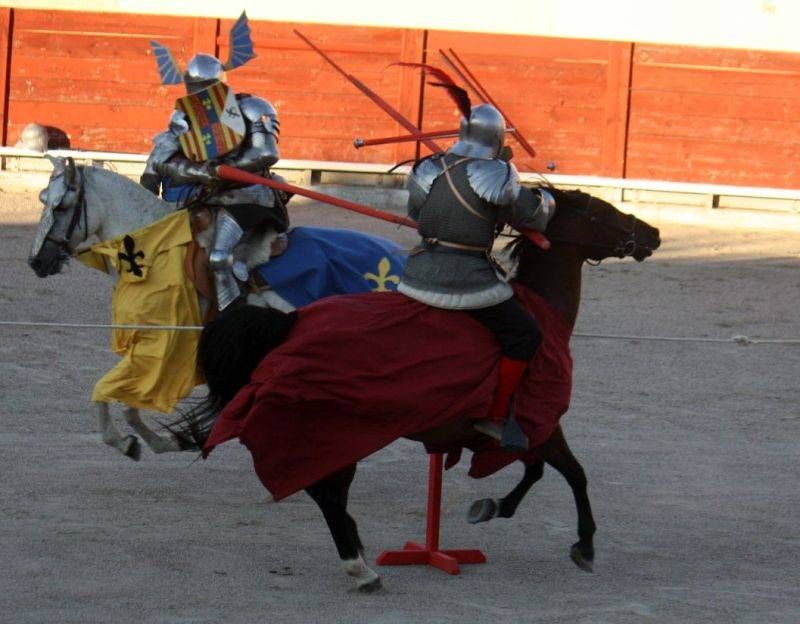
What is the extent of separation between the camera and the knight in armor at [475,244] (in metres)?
5.55

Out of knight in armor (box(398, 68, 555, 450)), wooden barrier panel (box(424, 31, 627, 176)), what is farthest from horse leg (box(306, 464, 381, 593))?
wooden barrier panel (box(424, 31, 627, 176))

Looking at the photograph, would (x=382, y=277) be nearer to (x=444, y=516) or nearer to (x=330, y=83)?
(x=444, y=516)

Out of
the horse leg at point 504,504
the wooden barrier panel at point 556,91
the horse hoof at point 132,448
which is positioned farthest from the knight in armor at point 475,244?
the wooden barrier panel at point 556,91

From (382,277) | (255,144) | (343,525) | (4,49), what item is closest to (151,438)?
(382,277)

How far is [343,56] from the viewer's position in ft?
54.8

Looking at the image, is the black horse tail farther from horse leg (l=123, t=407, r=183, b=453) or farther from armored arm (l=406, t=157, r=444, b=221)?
horse leg (l=123, t=407, r=183, b=453)

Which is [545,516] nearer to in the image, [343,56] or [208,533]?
[208,533]

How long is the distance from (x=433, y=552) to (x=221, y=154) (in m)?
1.99

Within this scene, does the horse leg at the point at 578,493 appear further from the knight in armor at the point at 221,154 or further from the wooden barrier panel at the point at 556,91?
the wooden barrier panel at the point at 556,91

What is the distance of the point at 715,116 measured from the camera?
1648cm

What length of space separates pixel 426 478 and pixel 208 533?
1.43m

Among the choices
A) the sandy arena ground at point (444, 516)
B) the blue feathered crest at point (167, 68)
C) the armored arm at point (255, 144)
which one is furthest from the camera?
the blue feathered crest at point (167, 68)

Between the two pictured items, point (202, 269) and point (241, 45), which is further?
point (241, 45)

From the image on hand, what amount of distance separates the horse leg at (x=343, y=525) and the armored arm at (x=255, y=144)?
6.09 feet
